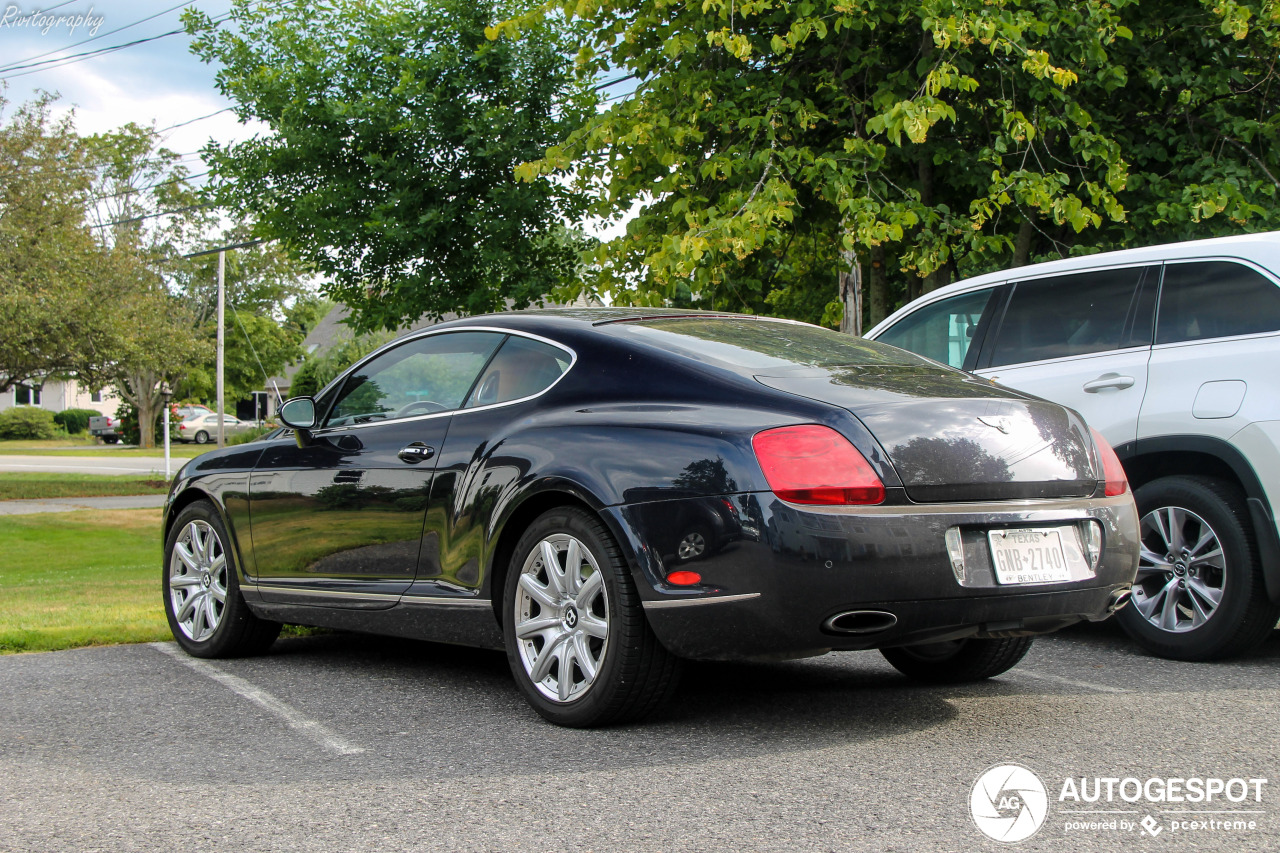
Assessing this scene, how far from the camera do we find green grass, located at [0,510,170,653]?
6637 millimetres

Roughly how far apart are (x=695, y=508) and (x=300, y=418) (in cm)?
242

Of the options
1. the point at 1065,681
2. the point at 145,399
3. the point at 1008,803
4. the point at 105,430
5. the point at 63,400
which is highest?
the point at 145,399

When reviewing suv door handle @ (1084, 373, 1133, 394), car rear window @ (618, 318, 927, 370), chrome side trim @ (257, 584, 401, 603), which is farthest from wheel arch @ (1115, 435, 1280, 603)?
chrome side trim @ (257, 584, 401, 603)

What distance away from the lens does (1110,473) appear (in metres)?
4.41

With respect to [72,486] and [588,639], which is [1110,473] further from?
[72,486]

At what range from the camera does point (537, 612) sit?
4434mm

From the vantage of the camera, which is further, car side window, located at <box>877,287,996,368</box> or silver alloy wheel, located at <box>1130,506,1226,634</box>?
car side window, located at <box>877,287,996,368</box>

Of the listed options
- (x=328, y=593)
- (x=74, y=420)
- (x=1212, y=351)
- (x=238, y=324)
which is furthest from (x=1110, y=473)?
(x=74, y=420)

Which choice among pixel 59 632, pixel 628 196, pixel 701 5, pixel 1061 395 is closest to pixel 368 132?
pixel 628 196

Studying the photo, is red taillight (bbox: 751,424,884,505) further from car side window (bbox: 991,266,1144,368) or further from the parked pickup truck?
the parked pickup truck

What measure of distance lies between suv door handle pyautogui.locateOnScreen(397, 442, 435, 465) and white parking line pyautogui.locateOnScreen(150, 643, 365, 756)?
3.41ft

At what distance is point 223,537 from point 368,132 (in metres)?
9.74

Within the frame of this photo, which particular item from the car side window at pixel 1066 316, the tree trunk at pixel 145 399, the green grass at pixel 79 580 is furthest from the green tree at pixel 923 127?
the tree trunk at pixel 145 399

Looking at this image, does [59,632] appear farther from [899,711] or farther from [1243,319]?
[1243,319]
